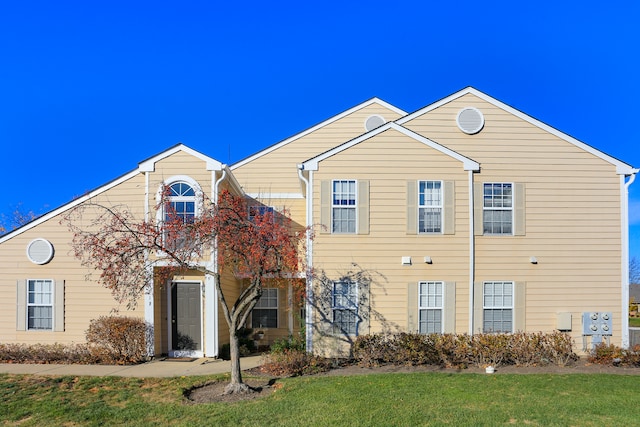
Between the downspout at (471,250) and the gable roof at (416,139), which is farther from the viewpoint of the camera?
the gable roof at (416,139)

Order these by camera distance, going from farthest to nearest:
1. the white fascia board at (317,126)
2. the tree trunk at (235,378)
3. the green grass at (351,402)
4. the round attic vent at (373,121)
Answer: the round attic vent at (373,121) < the white fascia board at (317,126) < the tree trunk at (235,378) < the green grass at (351,402)

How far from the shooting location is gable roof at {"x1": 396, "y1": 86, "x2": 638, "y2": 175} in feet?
42.4

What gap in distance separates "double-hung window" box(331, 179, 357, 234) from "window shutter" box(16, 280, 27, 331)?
845 centimetres

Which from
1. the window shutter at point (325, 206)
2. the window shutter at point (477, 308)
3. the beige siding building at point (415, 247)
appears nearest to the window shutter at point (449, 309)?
the beige siding building at point (415, 247)

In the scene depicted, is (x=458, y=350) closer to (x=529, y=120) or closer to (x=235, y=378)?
(x=235, y=378)

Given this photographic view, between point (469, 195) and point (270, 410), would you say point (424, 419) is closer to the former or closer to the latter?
point (270, 410)

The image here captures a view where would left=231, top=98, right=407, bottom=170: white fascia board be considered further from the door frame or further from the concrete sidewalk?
the concrete sidewalk

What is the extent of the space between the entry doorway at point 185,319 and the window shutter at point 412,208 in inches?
229

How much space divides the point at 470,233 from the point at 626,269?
14.2 ft

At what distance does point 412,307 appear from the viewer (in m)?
12.3

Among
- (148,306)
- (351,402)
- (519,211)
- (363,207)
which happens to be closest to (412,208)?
(363,207)

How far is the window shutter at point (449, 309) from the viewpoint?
40.2ft

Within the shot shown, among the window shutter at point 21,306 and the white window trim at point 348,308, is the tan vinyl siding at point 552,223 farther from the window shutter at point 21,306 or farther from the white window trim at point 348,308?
the window shutter at point 21,306

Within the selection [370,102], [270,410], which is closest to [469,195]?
[370,102]
